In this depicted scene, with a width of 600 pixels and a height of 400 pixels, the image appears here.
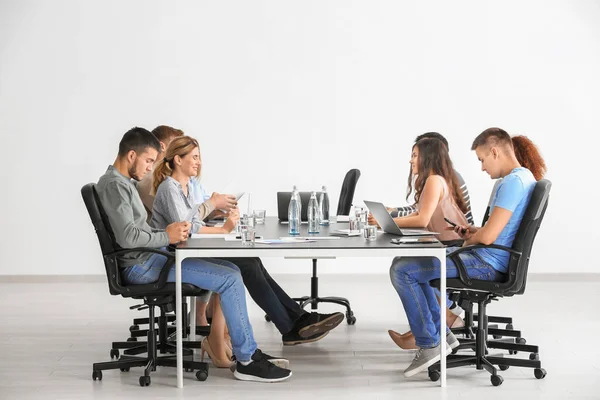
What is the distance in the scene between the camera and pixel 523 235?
448 cm

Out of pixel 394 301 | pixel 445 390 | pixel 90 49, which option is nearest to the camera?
pixel 445 390

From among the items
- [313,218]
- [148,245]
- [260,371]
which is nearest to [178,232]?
[148,245]

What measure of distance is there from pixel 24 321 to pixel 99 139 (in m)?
2.28

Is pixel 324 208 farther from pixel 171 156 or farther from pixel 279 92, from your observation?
pixel 279 92

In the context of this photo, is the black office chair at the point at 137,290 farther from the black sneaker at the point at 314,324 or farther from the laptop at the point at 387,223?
the laptop at the point at 387,223

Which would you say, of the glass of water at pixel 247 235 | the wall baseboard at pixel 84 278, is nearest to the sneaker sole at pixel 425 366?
the glass of water at pixel 247 235

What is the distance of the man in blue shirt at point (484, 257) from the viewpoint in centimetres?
447

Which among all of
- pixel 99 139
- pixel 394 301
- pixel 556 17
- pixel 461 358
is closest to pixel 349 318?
pixel 394 301

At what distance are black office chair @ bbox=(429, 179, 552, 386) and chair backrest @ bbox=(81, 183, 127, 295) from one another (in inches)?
64.3

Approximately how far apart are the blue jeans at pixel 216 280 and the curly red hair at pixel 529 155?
6.50 ft

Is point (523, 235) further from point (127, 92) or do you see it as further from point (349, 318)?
point (127, 92)

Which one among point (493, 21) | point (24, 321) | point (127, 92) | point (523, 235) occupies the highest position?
point (493, 21)

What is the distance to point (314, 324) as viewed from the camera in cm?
532

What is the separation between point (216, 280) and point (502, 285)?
147cm
